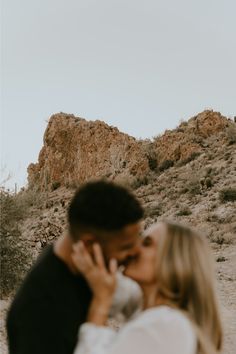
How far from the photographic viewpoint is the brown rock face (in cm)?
4384

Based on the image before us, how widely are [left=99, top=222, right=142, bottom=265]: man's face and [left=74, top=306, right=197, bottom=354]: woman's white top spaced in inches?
9.2

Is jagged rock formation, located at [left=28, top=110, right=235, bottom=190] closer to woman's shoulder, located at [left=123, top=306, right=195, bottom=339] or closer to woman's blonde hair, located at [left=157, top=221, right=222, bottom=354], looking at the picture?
woman's blonde hair, located at [left=157, top=221, right=222, bottom=354]

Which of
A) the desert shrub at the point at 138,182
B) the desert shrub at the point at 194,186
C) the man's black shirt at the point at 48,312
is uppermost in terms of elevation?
the desert shrub at the point at 138,182

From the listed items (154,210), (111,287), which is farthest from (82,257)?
(154,210)

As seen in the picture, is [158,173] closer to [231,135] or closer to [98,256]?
[231,135]

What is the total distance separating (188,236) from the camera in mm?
2453

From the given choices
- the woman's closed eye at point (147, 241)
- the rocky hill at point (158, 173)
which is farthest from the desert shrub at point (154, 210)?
the woman's closed eye at point (147, 241)

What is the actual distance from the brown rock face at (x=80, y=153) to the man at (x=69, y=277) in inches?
1529

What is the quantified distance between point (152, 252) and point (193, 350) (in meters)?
0.41

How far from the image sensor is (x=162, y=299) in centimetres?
243

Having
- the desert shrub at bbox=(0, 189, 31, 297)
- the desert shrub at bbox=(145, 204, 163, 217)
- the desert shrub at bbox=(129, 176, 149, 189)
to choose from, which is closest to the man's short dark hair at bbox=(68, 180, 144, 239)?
the desert shrub at bbox=(0, 189, 31, 297)

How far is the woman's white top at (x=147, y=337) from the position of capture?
2.18 meters

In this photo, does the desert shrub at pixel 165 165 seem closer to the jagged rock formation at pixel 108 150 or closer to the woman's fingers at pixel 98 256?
the jagged rock formation at pixel 108 150

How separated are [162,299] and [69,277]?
0.38 meters
